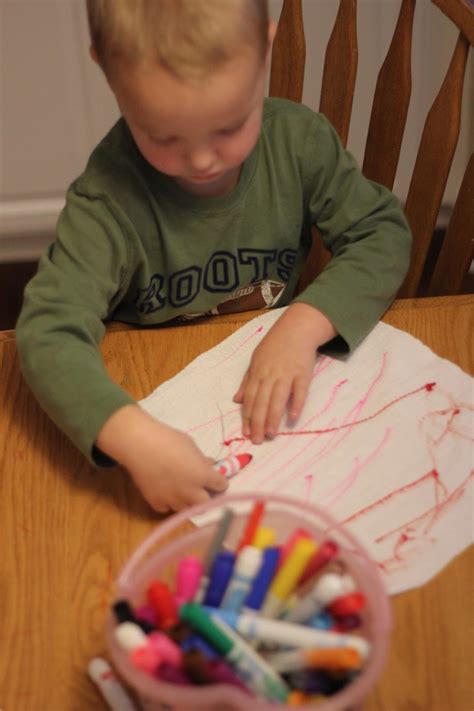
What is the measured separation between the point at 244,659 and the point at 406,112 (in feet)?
2.46

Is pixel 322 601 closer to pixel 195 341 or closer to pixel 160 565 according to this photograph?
pixel 160 565

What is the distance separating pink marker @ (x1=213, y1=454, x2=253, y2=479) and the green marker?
0.73 feet

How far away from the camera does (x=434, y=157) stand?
88 centimetres

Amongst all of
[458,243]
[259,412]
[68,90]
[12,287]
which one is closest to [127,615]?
[259,412]

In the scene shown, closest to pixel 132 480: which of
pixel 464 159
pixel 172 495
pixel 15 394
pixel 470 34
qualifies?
pixel 172 495

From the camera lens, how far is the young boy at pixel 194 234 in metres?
0.57

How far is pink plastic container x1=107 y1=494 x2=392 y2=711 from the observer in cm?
35

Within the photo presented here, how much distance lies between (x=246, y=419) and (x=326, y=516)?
235 mm

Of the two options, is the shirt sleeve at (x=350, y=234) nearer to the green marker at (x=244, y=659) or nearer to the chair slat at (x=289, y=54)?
the chair slat at (x=289, y=54)

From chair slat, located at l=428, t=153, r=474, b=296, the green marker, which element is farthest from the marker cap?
chair slat, located at l=428, t=153, r=474, b=296

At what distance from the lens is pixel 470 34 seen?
0.83 meters

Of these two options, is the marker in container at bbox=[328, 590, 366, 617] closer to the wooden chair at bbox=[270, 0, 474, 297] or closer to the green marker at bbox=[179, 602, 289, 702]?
the green marker at bbox=[179, 602, 289, 702]

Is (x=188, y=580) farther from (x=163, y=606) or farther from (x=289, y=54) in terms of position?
(x=289, y=54)

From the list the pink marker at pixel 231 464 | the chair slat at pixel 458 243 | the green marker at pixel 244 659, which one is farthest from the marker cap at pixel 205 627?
the chair slat at pixel 458 243
